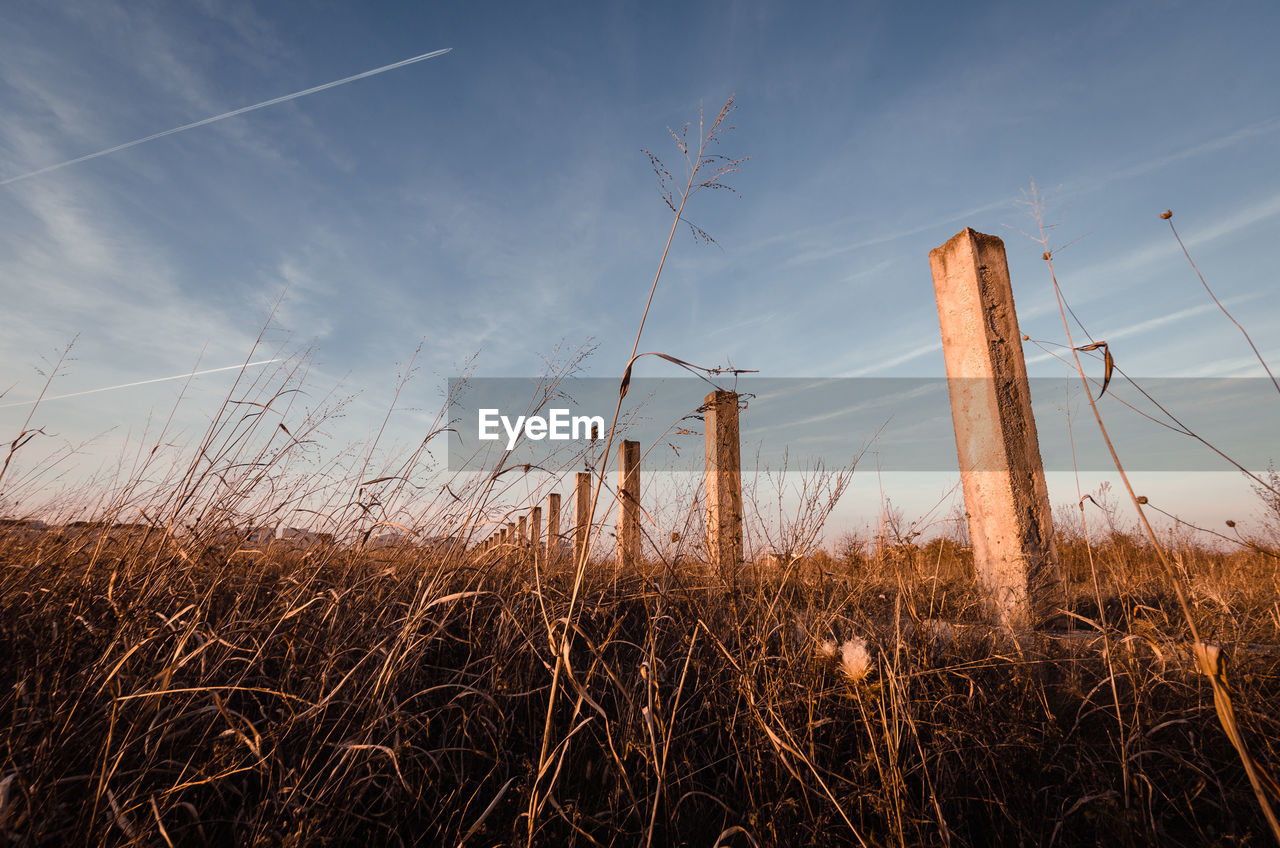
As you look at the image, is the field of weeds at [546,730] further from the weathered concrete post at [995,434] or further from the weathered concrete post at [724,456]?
the weathered concrete post at [724,456]

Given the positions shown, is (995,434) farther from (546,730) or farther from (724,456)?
(546,730)

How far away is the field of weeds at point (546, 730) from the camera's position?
Result: 1.27 meters

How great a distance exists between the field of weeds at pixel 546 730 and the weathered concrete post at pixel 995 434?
0.48 metres

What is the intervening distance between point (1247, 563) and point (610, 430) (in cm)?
943

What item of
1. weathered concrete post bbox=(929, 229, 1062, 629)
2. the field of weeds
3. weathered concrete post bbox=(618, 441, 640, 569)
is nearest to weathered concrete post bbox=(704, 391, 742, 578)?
weathered concrete post bbox=(618, 441, 640, 569)

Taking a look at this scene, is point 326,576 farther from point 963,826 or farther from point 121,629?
point 963,826

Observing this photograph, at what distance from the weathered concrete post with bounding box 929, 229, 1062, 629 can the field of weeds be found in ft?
1.58

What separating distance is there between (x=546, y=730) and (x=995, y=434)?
2.96 metres

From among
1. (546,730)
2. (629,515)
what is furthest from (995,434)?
(546,730)

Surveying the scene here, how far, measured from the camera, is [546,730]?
0.94 m

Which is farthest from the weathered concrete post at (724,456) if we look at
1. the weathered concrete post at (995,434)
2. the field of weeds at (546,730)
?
the field of weeds at (546,730)

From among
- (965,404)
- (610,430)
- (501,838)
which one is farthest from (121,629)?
(965,404)

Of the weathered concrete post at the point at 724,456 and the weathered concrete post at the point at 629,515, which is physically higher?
the weathered concrete post at the point at 724,456

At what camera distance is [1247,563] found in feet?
22.6
